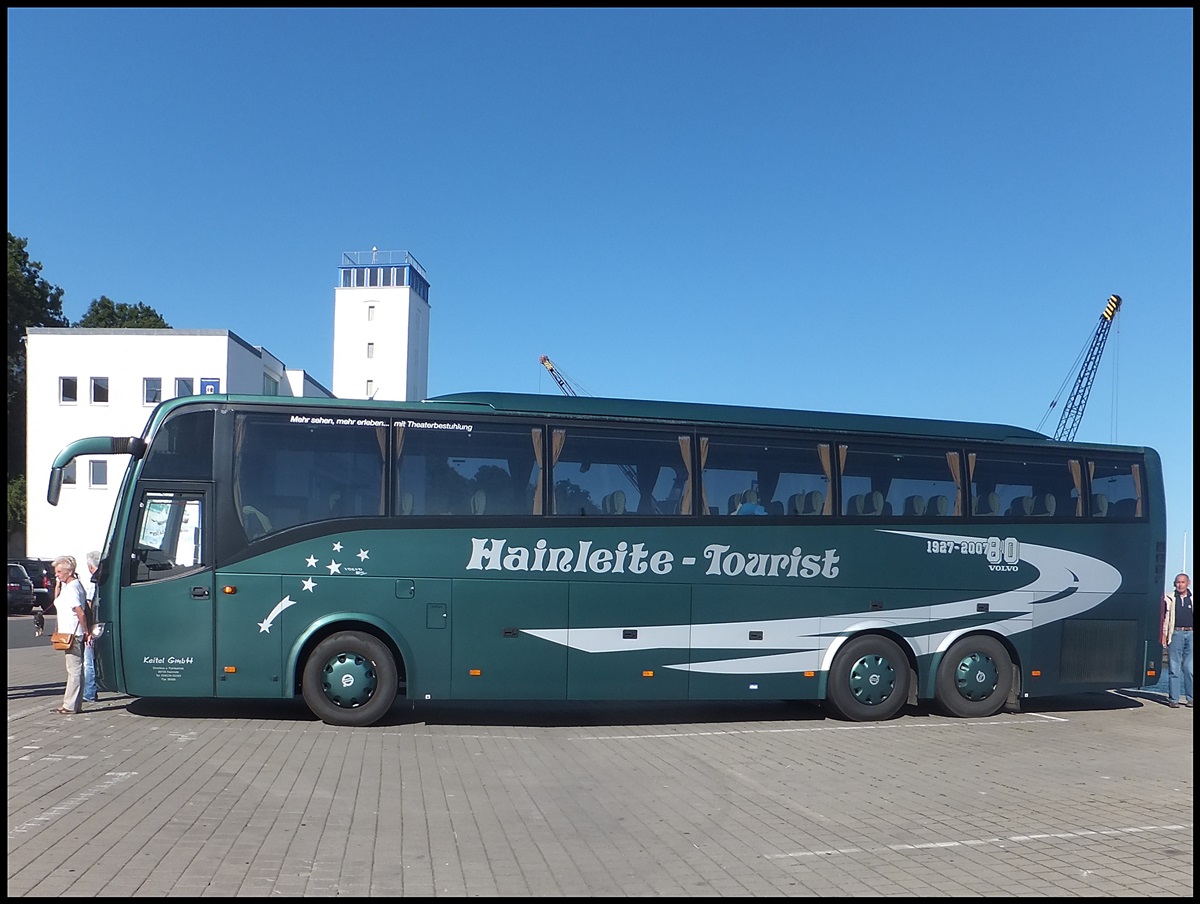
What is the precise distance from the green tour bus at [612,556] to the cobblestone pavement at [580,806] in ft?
2.42

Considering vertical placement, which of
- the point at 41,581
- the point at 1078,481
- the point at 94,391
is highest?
the point at 94,391

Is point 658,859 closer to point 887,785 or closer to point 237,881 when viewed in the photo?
point 237,881

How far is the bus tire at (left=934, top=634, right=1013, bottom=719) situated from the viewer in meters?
13.6

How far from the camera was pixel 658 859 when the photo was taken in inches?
258

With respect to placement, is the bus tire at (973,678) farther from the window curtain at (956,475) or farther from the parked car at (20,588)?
the parked car at (20,588)

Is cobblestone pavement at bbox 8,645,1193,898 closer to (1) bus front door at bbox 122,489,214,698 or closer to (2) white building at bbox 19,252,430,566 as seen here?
(1) bus front door at bbox 122,489,214,698

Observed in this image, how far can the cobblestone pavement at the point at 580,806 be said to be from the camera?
602cm

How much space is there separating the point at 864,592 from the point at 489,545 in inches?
188

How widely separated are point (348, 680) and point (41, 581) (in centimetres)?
2919

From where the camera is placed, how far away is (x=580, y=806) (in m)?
8.12

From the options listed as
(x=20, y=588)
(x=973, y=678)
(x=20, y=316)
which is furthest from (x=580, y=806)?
(x=20, y=316)

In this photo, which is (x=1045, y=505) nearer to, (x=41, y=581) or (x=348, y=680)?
(x=348, y=680)

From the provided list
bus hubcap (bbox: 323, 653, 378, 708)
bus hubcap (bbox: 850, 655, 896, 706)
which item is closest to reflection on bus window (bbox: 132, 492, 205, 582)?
bus hubcap (bbox: 323, 653, 378, 708)

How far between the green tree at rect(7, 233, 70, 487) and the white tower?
53.9 feet
